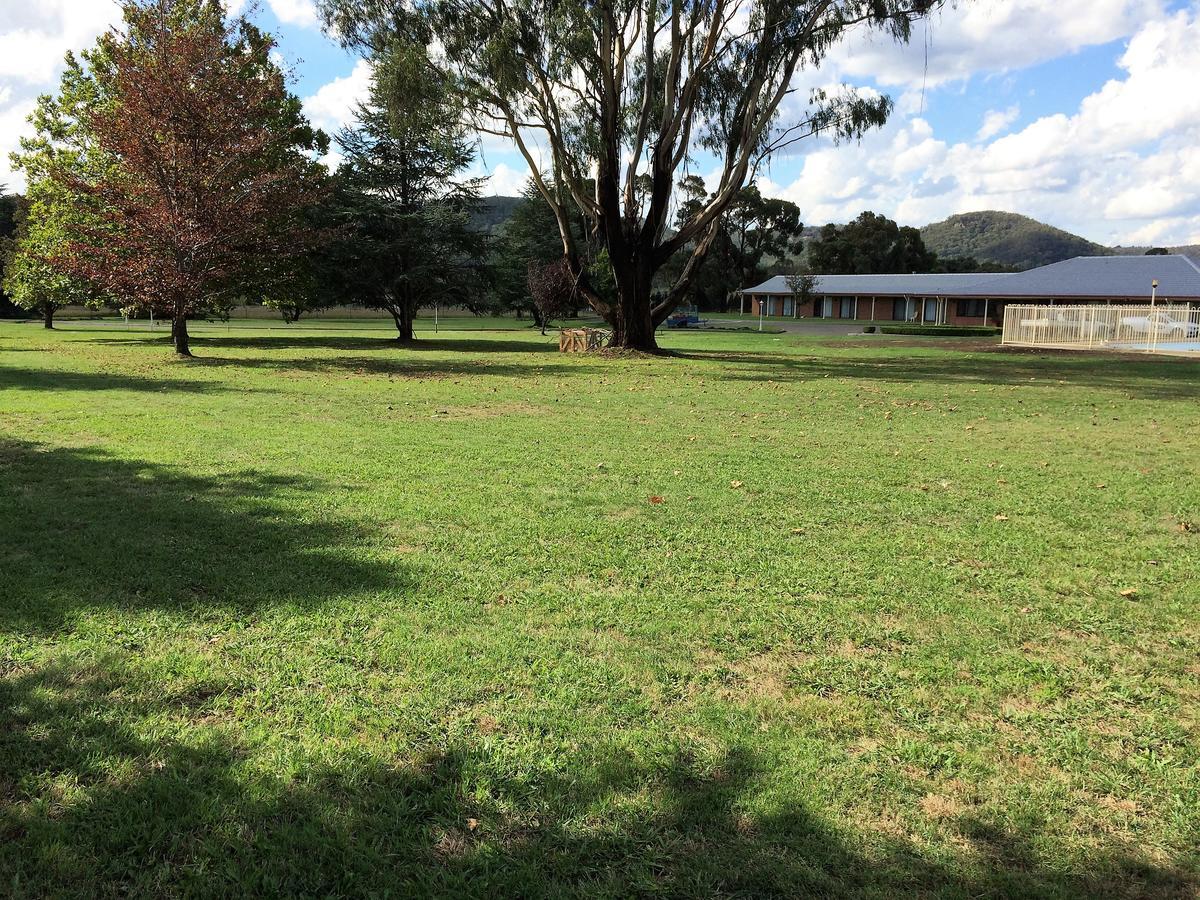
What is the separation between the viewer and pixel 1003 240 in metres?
170

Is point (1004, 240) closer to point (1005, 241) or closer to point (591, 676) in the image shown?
point (1005, 241)

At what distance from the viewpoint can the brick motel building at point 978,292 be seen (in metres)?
54.8

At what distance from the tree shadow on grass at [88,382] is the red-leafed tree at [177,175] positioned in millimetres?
4057

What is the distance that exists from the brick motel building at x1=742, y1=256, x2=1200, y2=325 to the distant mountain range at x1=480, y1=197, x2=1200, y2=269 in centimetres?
7298

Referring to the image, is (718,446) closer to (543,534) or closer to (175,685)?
(543,534)

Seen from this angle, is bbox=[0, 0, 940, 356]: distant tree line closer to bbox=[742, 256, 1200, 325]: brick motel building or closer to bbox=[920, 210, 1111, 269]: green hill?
bbox=[742, 256, 1200, 325]: brick motel building

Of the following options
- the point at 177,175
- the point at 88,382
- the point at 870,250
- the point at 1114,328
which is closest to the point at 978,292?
the point at 1114,328

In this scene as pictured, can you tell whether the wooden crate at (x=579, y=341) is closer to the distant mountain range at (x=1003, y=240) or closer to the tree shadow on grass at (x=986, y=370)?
the tree shadow on grass at (x=986, y=370)

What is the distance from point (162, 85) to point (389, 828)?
69.2 ft

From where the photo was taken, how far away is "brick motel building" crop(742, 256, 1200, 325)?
54812mm

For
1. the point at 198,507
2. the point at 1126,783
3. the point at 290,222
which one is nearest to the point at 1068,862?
the point at 1126,783

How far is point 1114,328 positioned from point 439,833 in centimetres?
3790

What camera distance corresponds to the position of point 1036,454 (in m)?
9.06

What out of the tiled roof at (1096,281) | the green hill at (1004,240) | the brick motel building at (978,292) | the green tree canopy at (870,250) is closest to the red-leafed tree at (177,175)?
the brick motel building at (978,292)
